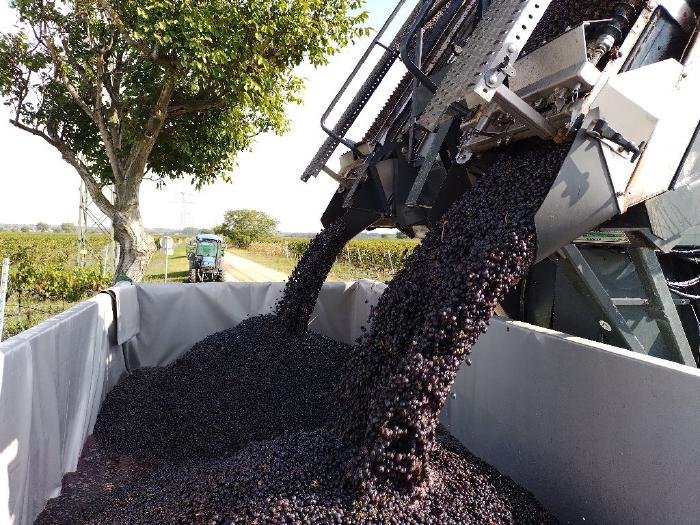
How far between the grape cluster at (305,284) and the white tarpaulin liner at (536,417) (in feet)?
4.78

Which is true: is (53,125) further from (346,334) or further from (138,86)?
(346,334)

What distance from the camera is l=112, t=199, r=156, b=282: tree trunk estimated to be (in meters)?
7.64

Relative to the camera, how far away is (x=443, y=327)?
2043 mm

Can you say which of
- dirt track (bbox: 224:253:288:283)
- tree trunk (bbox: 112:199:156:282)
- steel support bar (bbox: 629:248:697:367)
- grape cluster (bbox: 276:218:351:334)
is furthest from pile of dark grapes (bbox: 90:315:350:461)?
dirt track (bbox: 224:253:288:283)

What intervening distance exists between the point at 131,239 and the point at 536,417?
6845mm

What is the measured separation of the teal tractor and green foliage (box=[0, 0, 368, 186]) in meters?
6.57

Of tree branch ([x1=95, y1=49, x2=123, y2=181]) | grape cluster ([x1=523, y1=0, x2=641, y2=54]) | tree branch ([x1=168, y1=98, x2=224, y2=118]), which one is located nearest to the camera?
grape cluster ([x1=523, y1=0, x2=641, y2=54])

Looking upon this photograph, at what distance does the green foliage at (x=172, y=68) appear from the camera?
20.6 feet

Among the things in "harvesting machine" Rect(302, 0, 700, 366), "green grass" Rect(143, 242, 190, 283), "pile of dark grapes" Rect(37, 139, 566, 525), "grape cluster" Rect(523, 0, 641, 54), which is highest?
"grape cluster" Rect(523, 0, 641, 54)

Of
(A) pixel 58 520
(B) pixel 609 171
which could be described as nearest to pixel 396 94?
(B) pixel 609 171

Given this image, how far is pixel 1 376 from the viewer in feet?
6.23

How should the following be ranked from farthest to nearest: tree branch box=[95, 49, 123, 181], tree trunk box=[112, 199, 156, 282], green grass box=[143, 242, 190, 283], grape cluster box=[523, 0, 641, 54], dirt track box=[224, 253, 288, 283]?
dirt track box=[224, 253, 288, 283]
green grass box=[143, 242, 190, 283]
tree trunk box=[112, 199, 156, 282]
tree branch box=[95, 49, 123, 181]
grape cluster box=[523, 0, 641, 54]

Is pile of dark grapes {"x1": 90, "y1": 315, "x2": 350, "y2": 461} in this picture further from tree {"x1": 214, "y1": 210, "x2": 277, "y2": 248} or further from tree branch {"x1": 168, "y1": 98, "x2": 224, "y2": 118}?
tree {"x1": 214, "y1": 210, "x2": 277, "y2": 248}

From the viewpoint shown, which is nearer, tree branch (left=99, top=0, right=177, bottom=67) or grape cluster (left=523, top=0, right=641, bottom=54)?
grape cluster (left=523, top=0, right=641, bottom=54)
